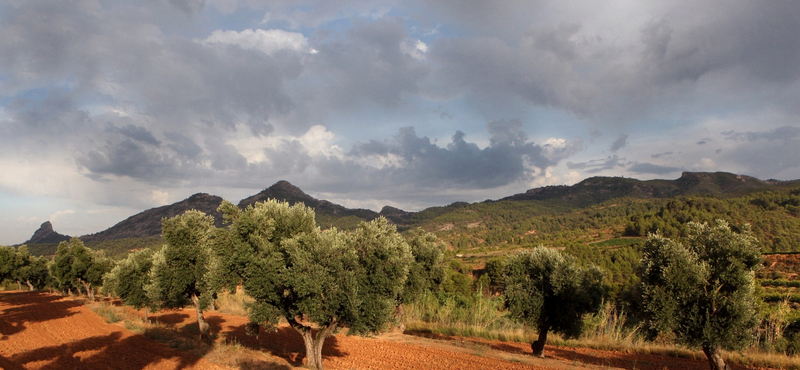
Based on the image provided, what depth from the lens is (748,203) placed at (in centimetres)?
12000

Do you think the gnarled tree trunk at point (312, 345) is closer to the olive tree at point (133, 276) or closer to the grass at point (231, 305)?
the olive tree at point (133, 276)

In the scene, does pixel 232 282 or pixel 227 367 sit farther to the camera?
pixel 227 367

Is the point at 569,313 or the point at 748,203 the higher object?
the point at 748,203

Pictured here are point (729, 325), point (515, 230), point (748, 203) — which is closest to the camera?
point (729, 325)

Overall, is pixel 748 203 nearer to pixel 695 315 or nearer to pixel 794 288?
pixel 794 288

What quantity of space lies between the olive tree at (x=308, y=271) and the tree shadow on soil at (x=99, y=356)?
20.4 feet

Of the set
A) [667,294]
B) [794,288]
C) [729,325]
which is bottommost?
[794,288]

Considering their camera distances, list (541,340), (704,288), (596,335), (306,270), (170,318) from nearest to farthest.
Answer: (306,270)
(704,288)
(541,340)
(596,335)
(170,318)

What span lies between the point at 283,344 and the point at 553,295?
650 inches

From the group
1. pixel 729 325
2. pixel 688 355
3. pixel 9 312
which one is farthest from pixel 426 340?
pixel 9 312

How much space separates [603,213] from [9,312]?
21312cm

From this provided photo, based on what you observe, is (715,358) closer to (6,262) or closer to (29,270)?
(6,262)

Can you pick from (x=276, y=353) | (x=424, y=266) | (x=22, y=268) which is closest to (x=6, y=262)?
(x=22, y=268)

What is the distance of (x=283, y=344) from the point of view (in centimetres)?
2252
